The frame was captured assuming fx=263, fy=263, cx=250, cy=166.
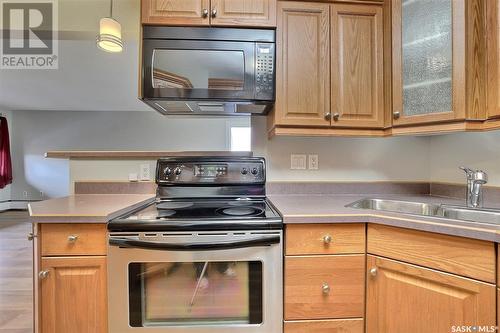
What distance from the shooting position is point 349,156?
186 cm

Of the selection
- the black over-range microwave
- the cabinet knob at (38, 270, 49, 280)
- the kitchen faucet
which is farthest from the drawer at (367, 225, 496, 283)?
the cabinet knob at (38, 270, 49, 280)

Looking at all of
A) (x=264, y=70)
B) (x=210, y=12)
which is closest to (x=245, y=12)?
(x=210, y=12)

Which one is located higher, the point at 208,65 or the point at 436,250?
the point at 208,65

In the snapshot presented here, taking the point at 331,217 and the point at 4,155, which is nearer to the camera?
the point at 331,217

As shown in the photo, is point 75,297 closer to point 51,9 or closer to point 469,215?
point 469,215

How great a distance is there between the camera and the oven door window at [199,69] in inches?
55.9

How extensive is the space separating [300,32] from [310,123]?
518 millimetres

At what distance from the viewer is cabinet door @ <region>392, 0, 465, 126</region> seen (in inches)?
48.5

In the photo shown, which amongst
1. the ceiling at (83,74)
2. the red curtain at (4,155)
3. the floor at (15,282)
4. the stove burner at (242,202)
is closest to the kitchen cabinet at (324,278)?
the stove burner at (242,202)

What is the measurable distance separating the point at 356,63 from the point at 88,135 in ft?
21.2

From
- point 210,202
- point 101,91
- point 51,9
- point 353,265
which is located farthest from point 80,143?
point 353,265

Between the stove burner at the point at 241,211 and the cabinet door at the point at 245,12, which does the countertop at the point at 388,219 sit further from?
the cabinet door at the point at 245,12

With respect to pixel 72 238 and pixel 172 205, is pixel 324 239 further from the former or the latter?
pixel 72 238

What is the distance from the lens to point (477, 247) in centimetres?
92
